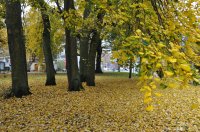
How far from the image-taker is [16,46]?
35.5 ft

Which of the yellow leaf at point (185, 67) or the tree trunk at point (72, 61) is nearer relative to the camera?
the yellow leaf at point (185, 67)

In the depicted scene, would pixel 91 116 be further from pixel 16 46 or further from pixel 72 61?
pixel 72 61

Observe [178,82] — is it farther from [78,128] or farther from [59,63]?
[59,63]

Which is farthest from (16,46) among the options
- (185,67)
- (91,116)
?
(185,67)

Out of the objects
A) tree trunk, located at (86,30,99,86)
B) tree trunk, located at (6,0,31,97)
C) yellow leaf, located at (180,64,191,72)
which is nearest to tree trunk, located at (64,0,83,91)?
tree trunk, located at (6,0,31,97)

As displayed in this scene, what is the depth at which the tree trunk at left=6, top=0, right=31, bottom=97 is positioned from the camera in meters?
10.7

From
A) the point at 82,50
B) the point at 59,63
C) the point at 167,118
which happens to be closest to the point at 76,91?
the point at 82,50

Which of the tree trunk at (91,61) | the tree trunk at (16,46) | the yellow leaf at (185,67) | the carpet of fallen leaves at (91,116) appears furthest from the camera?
the tree trunk at (91,61)

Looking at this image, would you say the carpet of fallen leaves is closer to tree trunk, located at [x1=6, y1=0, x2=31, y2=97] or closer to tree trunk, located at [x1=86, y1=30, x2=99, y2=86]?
tree trunk, located at [x1=6, y1=0, x2=31, y2=97]

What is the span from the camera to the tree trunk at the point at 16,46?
10703 mm

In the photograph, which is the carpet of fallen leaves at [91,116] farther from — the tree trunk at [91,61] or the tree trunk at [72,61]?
the tree trunk at [91,61]

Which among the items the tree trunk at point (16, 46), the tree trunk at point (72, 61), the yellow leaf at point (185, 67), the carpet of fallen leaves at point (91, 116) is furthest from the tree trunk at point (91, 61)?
the yellow leaf at point (185, 67)

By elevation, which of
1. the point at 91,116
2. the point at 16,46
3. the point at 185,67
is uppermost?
the point at 16,46

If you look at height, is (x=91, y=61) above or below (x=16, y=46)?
below
